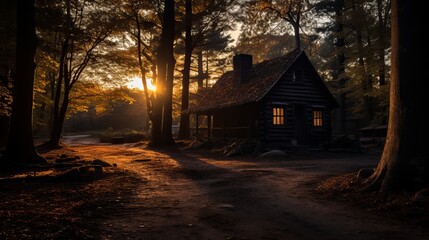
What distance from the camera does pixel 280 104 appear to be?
2230 cm

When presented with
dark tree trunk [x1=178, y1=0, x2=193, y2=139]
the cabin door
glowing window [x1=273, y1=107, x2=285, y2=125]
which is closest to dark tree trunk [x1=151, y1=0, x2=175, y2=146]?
→ dark tree trunk [x1=178, y1=0, x2=193, y2=139]

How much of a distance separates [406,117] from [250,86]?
17191mm

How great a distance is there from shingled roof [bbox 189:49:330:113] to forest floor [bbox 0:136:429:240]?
12373 millimetres

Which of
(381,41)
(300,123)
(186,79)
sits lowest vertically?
(300,123)

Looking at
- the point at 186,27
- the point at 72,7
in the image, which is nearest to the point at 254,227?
the point at 72,7

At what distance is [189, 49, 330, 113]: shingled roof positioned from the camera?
21516mm

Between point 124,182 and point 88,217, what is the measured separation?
3.97 m

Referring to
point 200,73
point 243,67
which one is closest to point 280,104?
point 243,67

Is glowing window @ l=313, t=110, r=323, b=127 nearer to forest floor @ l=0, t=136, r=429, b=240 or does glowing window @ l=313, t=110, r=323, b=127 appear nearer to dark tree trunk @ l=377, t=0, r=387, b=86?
dark tree trunk @ l=377, t=0, r=387, b=86

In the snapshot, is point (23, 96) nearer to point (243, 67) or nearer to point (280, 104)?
point (280, 104)

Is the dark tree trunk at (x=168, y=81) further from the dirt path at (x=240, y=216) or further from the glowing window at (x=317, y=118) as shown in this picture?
the dirt path at (x=240, y=216)

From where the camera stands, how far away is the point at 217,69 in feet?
144

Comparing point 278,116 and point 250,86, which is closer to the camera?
point 278,116

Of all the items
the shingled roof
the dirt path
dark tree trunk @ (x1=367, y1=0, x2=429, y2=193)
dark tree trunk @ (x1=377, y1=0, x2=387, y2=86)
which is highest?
dark tree trunk @ (x1=377, y1=0, x2=387, y2=86)
